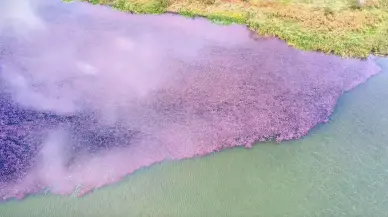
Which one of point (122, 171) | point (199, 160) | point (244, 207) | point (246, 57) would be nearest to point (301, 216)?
point (244, 207)

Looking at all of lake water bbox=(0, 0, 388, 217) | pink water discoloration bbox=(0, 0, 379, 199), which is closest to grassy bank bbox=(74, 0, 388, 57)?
pink water discoloration bbox=(0, 0, 379, 199)

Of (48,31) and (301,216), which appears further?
(48,31)

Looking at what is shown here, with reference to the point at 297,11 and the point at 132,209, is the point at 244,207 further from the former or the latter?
the point at 297,11

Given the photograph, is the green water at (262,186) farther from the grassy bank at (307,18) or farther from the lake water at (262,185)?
the grassy bank at (307,18)

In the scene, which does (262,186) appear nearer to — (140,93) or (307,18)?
(140,93)

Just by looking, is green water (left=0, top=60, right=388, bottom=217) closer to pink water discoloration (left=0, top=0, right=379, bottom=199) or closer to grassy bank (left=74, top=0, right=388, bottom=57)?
pink water discoloration (left=0, top=0, right=379, bottom=199)
